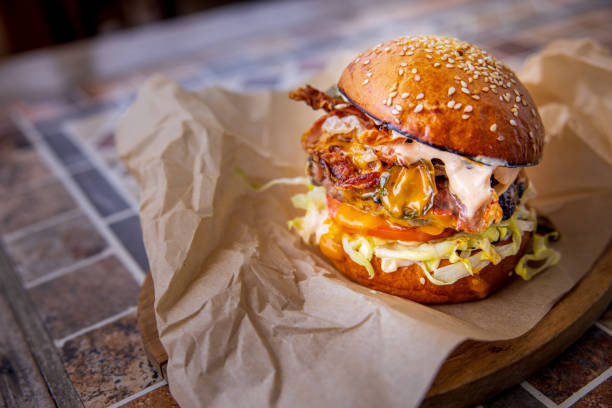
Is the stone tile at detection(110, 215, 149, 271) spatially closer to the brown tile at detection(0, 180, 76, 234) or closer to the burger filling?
the brown tile at detection(0, 180, 76, 234)

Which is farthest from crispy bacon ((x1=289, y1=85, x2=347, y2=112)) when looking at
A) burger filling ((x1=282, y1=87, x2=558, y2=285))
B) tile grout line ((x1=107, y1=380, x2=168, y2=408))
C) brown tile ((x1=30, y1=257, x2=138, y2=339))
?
tile grout line ((x1=107, y1=380, x2=168, y2=408))

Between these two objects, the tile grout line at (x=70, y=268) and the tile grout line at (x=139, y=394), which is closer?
the tile grout line at (x=139, y=394)

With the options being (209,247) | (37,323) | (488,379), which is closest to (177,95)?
(209,247)

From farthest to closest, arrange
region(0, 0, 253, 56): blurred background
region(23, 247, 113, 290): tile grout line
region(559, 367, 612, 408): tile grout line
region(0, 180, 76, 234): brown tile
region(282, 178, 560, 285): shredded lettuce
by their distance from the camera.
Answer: region(0, 0, 253, 56): blurred background, region(0, 180, 76, 234): brown tile, region(23, 247, 113, 290): tile grout line, region(282, 178, 560, 285): shredded lettuce, region(559, 367, 612, 408): tile grout line

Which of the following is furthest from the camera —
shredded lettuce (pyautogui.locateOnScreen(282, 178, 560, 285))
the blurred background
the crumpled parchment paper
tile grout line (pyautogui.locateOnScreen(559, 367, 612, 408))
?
the blurred background

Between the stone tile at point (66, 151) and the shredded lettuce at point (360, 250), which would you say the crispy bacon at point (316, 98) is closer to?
the shredded lettuce at point (360, 250)

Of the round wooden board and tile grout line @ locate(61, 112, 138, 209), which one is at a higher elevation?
the round wooden board

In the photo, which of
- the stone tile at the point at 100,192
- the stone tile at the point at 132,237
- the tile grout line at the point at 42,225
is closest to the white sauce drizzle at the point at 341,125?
the stone tile at the point at 132,237

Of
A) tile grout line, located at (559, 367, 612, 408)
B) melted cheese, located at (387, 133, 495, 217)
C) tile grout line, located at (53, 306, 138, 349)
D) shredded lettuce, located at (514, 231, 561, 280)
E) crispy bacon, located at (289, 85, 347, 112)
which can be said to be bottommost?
tile grout line, located at (53, 306, 138, 349)
